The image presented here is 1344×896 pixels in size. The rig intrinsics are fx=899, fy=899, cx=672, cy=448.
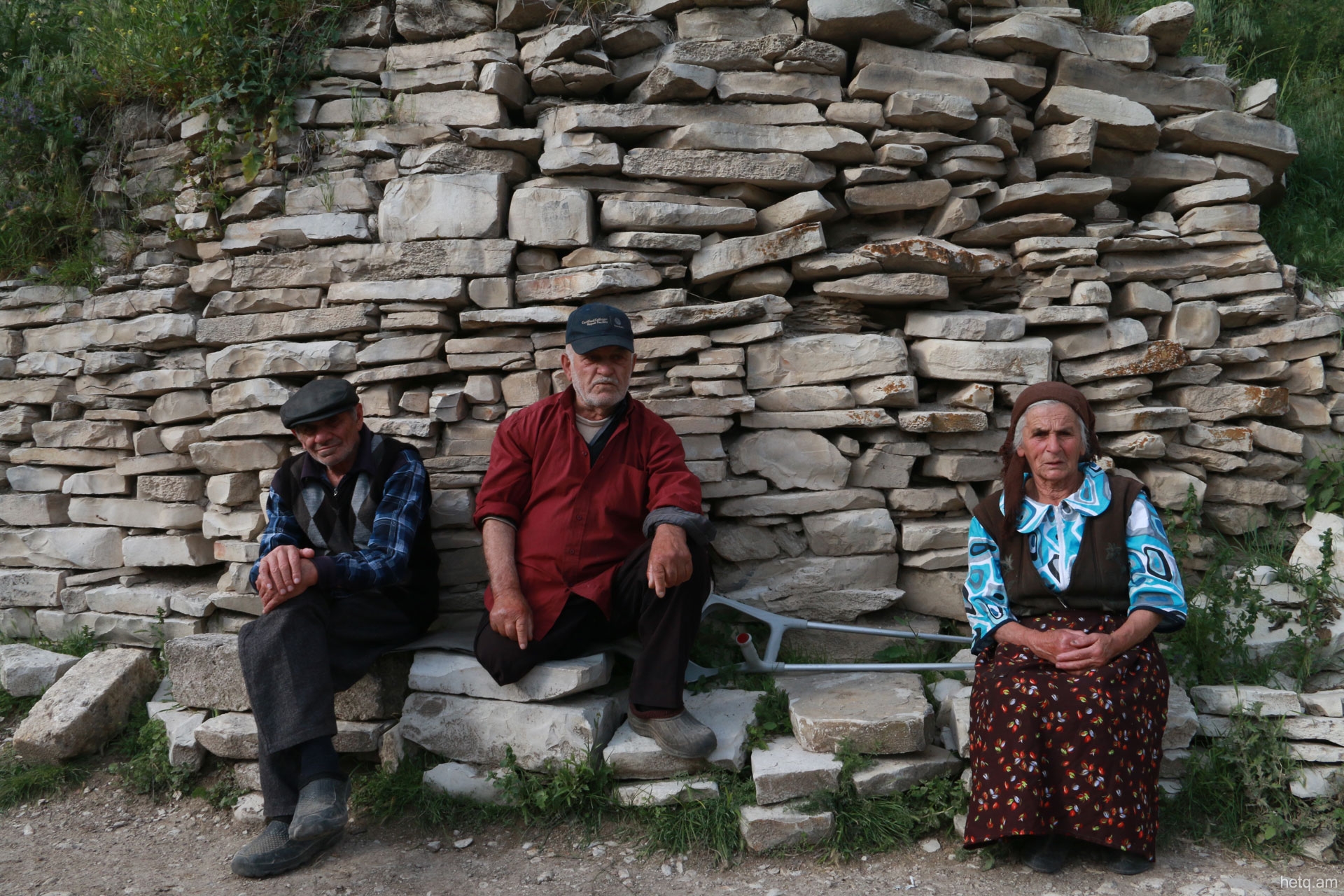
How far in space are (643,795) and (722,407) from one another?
5.36ft

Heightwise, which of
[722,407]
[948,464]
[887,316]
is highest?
[887,316]

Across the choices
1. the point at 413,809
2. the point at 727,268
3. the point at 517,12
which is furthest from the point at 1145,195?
the point at 413,809

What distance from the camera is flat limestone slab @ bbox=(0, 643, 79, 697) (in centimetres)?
398

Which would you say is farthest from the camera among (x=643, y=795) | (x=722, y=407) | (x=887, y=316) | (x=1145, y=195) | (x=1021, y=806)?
(x=1145, y=195)

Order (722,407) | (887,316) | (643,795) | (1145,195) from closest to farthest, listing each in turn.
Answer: (643,795) → (722,407) → (887,316) → (1145,195)

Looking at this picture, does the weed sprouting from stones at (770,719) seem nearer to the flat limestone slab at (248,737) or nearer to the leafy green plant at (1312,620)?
the flat limestone slab at (248,737)

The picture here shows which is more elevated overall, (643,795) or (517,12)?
(517,12)

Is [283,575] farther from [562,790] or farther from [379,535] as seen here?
[562,790]

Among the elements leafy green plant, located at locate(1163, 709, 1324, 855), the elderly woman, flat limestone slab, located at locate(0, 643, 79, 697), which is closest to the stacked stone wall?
flat limestone slab, located at locate(0, 643, 79, 697)

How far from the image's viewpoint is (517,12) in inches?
162

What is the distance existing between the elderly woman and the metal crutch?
55 centimetres

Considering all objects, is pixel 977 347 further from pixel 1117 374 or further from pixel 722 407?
pixel 722 407

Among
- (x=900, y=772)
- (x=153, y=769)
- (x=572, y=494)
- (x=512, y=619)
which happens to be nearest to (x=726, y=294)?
(x=572, y=494)

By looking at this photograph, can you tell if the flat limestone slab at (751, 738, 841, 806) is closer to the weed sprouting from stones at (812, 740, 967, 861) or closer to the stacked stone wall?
the weed sprouting from stones at (812, 740, 967, 861)
